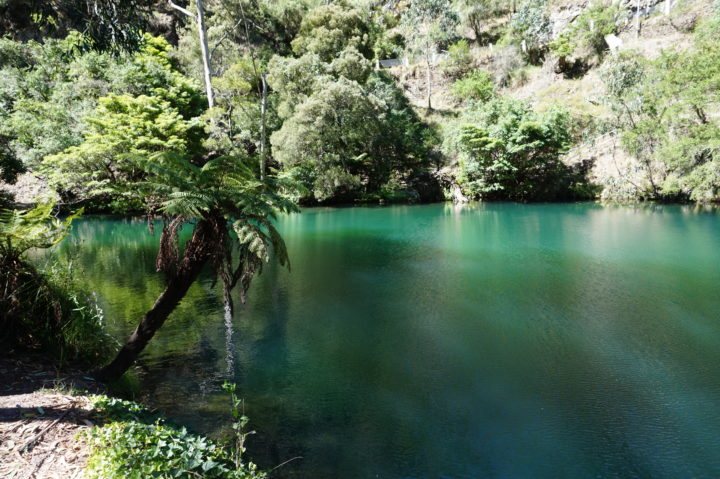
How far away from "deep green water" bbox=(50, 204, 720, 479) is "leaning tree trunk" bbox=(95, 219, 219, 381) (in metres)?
0.87

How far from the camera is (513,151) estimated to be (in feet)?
100

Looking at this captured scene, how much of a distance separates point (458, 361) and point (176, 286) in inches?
176

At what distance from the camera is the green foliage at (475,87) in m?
41.3

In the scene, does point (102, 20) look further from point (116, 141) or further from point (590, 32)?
point (590, 32)

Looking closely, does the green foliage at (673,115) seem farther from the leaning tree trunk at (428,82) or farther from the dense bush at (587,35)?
the leaning tree trunk at (428,82)

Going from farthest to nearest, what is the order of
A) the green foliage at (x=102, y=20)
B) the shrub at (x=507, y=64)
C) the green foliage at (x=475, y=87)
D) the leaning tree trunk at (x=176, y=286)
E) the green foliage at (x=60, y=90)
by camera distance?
1. the shrub at (x=507, y=64)
2. the green foliage at (x=475, y=87)
3. the green foliage at (x=60, y=90)
4. the green foliage at (x=102, y=20)
5. the leaning tree trunk at (x=176, y=286)

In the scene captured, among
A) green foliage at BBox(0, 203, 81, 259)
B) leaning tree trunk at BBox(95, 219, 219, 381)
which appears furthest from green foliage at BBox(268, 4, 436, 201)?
leaning tree trunk at BBox(95, 219, 219, 381)

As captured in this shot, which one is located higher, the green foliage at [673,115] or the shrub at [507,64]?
the shrub at [507,64]

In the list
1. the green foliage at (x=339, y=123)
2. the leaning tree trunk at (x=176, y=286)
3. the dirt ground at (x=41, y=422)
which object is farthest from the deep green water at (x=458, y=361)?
the green foliage at (x=339, y=123)

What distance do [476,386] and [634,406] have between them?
200 cm

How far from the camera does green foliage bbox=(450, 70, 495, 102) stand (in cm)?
4131

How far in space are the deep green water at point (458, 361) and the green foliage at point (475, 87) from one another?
98.4 ft

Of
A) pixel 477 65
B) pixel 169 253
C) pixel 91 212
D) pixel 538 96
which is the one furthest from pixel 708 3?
pixel 91 212

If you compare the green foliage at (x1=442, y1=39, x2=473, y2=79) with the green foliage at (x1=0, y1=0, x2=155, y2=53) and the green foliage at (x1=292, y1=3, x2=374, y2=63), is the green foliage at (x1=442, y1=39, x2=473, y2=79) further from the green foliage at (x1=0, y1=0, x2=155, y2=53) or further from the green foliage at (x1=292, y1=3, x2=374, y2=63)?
the green foliage at (x1=0, y1=0, x2=155, y2=53)
